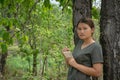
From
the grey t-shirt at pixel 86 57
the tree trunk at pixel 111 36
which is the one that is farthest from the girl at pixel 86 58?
the tree trunk at pixel 111 36

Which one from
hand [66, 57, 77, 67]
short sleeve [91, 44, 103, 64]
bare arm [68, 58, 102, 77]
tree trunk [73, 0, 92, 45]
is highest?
tree trunk [73, 0, 92, 45]

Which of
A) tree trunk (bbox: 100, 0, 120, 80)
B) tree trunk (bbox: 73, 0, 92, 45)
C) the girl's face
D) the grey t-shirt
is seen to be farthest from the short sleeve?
tree trunk (bbox: 73, 0, 92, 45)

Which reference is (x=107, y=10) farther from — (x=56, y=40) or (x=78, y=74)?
(x=56, y=40)

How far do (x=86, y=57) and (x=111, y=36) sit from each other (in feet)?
1.23

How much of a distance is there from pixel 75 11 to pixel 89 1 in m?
0.17

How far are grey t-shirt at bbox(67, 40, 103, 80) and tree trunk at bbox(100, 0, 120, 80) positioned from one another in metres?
0.26

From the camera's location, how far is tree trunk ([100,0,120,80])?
2.85 m

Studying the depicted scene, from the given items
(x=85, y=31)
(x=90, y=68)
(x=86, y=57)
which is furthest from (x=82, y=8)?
(x=90, y=68)

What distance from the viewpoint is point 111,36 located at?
2.88 metres

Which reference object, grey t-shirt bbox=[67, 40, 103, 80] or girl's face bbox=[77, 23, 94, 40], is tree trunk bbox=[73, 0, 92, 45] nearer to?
girl's face bbox=[77, 23, 94, 40]

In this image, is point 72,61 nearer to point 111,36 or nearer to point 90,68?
point 90,68

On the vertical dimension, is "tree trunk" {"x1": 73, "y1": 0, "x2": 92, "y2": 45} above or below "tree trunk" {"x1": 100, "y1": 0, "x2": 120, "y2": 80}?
above

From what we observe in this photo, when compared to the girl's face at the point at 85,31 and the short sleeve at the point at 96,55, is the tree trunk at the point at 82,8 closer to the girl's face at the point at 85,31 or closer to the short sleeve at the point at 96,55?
the girl's face at the point at 85,31

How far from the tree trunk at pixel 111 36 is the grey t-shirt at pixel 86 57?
0.26 metres
